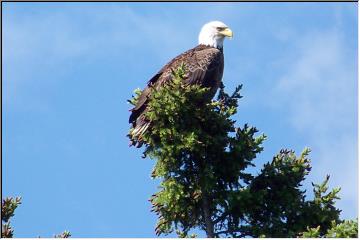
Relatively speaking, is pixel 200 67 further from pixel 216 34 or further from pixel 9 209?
pixel 9 209

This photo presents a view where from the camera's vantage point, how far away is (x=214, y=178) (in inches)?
467

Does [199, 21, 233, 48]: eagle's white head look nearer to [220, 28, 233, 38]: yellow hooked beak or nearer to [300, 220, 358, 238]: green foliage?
[220, 28, 233, 38]: yellow hooked beak

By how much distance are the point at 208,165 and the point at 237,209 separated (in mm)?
670

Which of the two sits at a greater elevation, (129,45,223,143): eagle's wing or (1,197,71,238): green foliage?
(129,45,223,143): eagle's wing

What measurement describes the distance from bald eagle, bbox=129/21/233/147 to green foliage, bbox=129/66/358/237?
1.00 m

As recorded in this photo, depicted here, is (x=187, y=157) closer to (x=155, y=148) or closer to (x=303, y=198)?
(x=155, y=148)

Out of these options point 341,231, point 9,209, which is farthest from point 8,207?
point 341,231

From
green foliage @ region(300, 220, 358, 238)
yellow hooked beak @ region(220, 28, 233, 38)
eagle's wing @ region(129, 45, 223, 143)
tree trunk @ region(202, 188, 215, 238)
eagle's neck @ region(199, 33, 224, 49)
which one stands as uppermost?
yellow hooked beak @ region(220, 28, 233, 38)

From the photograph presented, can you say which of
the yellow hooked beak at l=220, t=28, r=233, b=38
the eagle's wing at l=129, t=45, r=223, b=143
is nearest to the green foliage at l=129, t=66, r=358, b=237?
the eagle's wing at l=129, t=45, r=223, b=143

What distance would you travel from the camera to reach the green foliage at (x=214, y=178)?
11820 millimetres

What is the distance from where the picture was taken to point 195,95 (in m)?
12.1

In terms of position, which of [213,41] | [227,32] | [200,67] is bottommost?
[200,67]

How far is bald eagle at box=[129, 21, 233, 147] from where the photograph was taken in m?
13.5

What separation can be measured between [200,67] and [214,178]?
11.4ft
